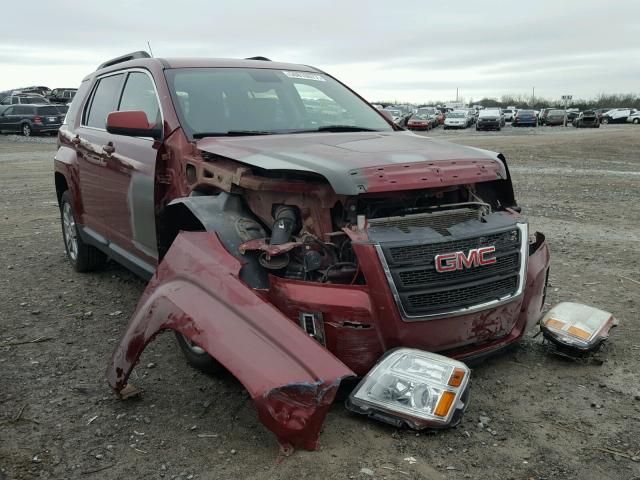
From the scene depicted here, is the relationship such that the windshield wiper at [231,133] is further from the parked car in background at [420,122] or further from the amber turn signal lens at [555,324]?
the parked car in background at [420,122]

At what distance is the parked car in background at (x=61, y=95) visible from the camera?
4145 centimetres

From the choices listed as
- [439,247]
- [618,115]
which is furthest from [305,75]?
[618,115]

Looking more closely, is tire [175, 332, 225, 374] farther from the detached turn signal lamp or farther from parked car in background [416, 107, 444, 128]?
parked car in background [416, 107, 444, 128]

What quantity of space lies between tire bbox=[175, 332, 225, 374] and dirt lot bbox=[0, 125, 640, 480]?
7 cm

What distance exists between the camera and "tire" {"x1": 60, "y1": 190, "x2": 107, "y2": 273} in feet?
Result: 19.1

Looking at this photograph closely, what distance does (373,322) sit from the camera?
2943 mm

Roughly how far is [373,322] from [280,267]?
0.54m

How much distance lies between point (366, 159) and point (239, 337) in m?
1.14

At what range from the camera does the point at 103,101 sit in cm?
539

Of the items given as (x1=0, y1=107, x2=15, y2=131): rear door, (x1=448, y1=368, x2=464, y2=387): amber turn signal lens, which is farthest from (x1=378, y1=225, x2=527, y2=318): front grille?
(x1=0, y1=107, x2=15, y2=131): rear door

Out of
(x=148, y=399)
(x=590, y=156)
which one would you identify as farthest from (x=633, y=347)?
(x=590, y=156)

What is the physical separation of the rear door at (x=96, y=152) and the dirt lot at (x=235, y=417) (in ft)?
2.17

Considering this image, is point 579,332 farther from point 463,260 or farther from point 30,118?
point 30,118

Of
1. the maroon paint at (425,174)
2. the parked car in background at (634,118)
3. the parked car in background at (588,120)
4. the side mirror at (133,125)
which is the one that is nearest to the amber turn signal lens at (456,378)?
the maroon paint at (425,174)
